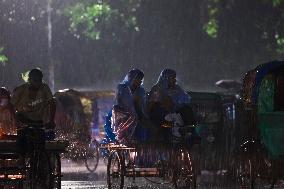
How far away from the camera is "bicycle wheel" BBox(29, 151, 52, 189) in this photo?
12.1 metres

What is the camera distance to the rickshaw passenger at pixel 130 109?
14.8 m

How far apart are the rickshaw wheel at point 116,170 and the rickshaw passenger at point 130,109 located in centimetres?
34

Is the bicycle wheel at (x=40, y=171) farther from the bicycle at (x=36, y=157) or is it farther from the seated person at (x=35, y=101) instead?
the seated person at (x=35, y=101)

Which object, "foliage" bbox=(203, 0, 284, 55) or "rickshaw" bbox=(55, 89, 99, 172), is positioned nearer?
"rickshaw" bbox=(55, 89, 99, 172)

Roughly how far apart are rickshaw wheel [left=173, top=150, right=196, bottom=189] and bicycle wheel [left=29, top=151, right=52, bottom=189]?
9.82 feet

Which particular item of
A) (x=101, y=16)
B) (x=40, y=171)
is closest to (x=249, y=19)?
(x=101, y=16)

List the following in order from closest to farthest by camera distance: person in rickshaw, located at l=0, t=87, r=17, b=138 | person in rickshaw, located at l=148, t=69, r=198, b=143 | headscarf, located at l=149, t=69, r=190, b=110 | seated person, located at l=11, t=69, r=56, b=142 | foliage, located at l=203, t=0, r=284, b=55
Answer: seated person, located at l=11, t=69, r=56, b=142, person in rickshaw, located at l=0, t=87, r=17, b=138, person in rickshaw, located at l=148, t=69, r=198, b=143, headscarf, located at l=149, t=69, r=190, b=110, foliage, located at l=203, t=0, r=284, b=55

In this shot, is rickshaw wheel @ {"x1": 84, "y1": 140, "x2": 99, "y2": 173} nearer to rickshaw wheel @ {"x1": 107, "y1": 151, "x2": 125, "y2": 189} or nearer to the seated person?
rickshaw wheel @ {"x1": 107, "y1": 151, "x2": 125, "y2": 189}

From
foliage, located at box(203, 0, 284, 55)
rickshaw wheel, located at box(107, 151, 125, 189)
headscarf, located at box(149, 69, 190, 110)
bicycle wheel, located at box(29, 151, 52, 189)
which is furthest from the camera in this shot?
foliage, located at box(203, 0, 284, 55)

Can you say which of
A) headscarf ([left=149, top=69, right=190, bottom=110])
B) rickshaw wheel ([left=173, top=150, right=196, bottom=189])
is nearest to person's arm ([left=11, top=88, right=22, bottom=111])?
headscarf ([left=149, top=69, right=190, bottom=110])

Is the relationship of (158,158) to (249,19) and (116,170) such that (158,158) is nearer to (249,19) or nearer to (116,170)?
(116,170)

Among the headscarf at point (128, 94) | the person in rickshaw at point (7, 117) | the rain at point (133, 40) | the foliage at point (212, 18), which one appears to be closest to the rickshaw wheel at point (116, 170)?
the headscarf at point (128, 94)

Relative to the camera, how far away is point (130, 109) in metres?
14.9

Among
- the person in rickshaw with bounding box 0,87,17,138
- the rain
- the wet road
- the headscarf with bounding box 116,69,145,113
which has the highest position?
the rain
